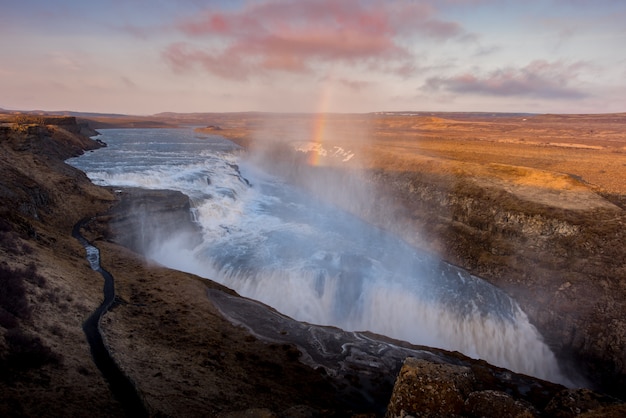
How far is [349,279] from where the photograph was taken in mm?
26359

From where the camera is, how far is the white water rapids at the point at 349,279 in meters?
21.8

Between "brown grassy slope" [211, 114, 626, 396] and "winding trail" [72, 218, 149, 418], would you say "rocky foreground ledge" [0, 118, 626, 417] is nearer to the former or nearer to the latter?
"winding trail" [72, 218, 149, 418]

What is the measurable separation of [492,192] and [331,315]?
1956 cm

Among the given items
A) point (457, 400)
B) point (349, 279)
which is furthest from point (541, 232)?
point (457, 400)

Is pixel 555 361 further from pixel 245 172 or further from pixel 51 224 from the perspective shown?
pixel 245 172

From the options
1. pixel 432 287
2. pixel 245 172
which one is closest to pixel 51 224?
pixel 432 287

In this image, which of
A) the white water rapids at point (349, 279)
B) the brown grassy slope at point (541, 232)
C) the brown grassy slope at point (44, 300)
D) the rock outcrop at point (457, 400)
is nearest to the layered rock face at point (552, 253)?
the brown grassy slope at point (541, 232)

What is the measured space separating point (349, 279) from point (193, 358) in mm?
14633

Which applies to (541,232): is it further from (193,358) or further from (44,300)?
(44,300)

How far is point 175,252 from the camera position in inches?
1146

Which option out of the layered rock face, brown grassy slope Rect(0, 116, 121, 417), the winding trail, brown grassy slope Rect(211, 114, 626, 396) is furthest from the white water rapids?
the winding trail

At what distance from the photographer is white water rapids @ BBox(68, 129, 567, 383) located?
21797 mm

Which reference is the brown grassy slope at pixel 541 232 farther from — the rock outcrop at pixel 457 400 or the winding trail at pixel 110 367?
the winding trail at pixel 110 367

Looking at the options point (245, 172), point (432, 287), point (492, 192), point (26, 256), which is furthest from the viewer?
point (245, 172)
